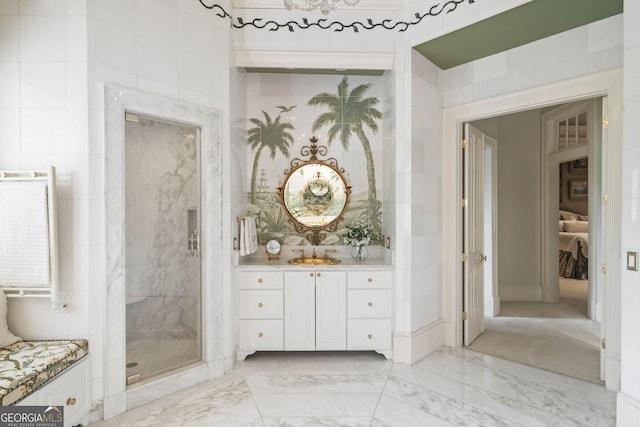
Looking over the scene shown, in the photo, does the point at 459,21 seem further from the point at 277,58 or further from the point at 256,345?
the point at 256,345

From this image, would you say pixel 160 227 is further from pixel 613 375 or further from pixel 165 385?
pixel 613 375

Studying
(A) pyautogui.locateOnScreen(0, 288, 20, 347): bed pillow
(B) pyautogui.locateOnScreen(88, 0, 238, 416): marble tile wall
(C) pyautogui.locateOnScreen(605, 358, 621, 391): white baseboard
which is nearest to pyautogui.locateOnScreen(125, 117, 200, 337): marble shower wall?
(B) pyautogui.locateOnScreen(88, 0, 238, 416): marble tile wall

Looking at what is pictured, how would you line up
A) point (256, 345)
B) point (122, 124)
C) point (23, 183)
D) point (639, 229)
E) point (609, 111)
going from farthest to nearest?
point (256, 345), point (609, 111), point (122, 124), point (23, 183), point (639, 229)

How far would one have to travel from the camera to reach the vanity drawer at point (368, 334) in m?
3.52

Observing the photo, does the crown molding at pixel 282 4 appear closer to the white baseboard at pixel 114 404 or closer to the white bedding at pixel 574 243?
the white baseboard at pixel 114 404

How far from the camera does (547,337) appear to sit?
4129 mm

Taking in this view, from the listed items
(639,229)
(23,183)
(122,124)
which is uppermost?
(122,124)

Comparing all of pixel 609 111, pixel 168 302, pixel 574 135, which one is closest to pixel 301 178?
pixel 168 302

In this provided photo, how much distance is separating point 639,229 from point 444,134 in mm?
2006

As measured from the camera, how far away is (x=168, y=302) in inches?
118

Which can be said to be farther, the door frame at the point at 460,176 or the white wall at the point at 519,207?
the white wall at the point at 519,207

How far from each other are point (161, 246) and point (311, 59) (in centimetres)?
218

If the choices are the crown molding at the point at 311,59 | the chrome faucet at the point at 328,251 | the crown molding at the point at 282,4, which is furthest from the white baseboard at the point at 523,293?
the crown molding at the point at 282,4

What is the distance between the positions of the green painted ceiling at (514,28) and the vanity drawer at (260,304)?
106 inches
